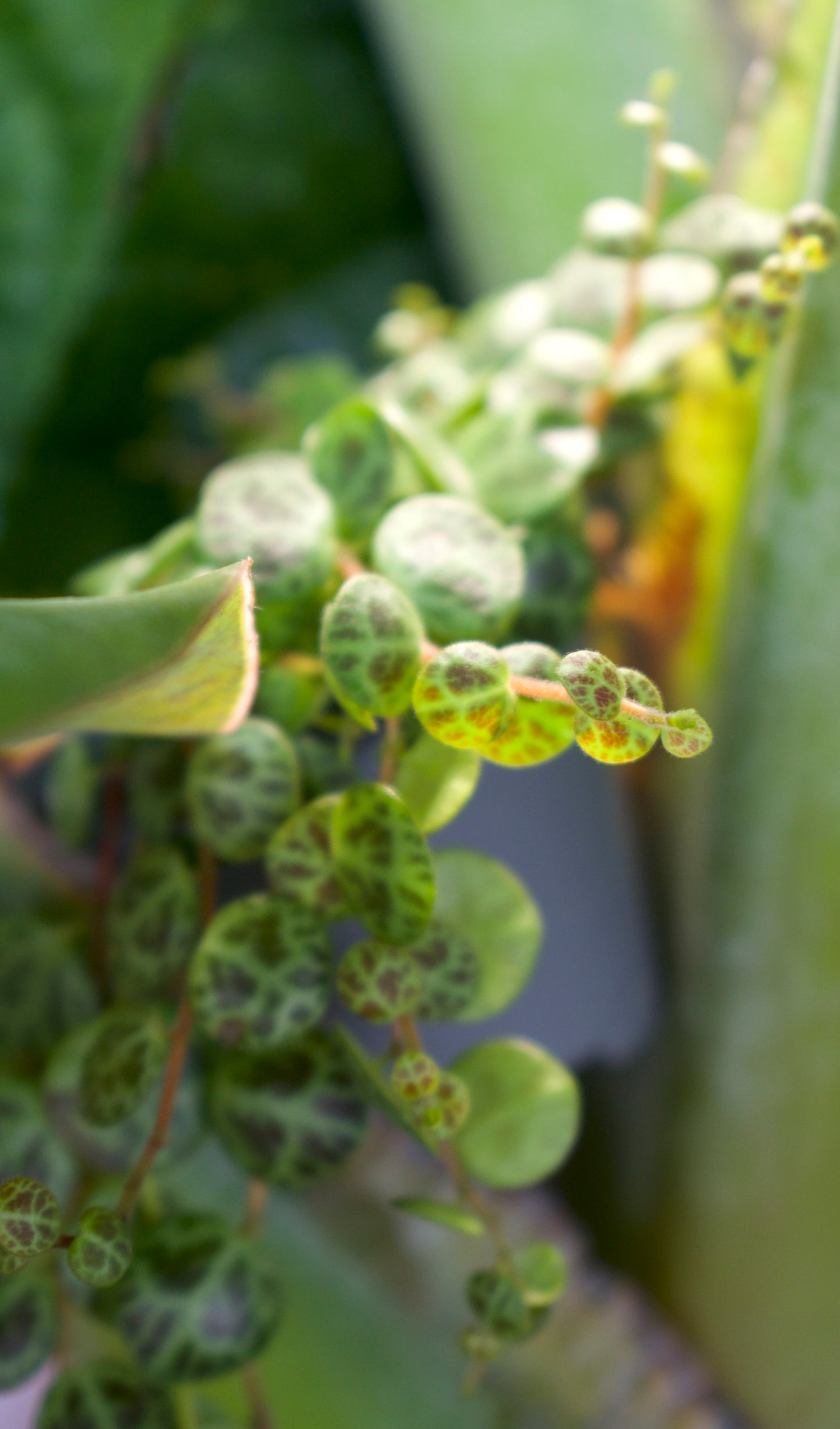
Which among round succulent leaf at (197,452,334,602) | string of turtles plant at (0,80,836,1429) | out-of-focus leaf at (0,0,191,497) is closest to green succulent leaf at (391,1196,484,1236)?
string of turtles plant at (0,80,836,1429)

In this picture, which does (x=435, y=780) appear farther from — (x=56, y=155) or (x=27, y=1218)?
(x=56, y=155)

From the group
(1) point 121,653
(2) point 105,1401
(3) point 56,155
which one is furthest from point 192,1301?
(3) point 56,155

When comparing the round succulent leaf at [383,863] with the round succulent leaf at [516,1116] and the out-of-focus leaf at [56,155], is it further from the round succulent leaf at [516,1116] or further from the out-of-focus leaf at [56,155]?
the out-of-focus leaf at [56,155]

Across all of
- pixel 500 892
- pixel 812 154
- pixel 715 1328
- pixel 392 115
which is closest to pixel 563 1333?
pixel 715 1328

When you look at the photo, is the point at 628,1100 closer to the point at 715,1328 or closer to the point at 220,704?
the point at 715,1328

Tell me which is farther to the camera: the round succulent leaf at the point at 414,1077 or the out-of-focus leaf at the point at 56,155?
the out-of-focus leaf at the point at 56,155

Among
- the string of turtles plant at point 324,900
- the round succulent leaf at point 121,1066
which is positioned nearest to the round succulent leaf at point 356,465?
the string of turtles plant at point 324,900

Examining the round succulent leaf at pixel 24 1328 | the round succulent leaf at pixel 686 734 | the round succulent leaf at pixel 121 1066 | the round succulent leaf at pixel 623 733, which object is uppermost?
the round succulent leaf at pixel 686 734
